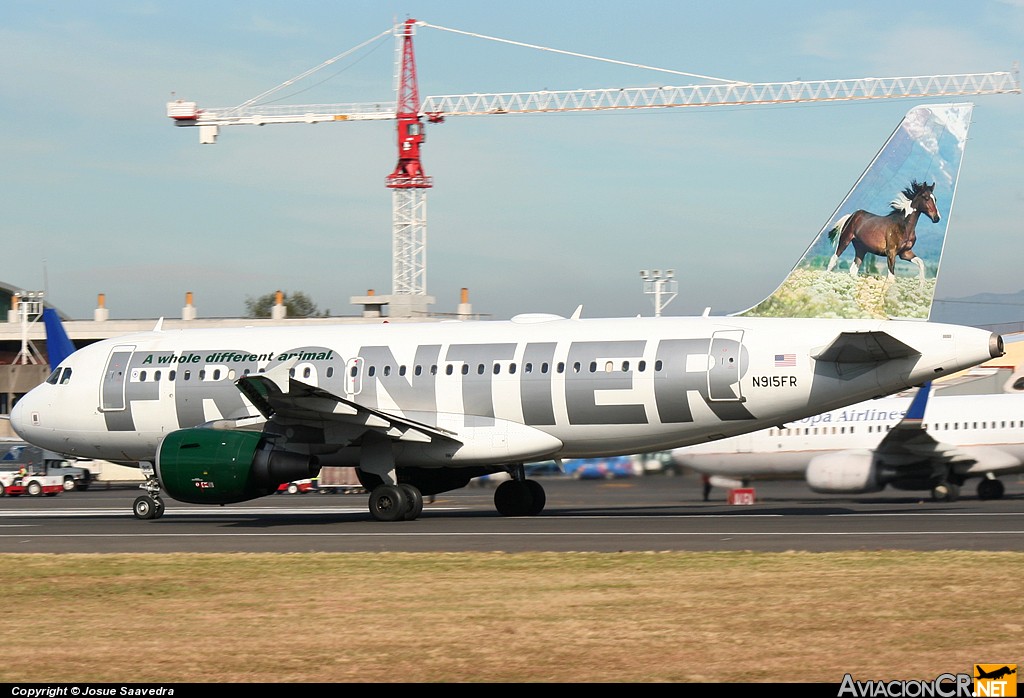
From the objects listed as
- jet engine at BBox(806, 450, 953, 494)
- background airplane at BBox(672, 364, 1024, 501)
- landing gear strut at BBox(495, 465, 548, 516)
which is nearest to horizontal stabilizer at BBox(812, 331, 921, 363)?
landing gear strut at BBox(495, 465, 548, 516)

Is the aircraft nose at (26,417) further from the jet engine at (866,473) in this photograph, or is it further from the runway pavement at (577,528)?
the jet engine at (866,473)

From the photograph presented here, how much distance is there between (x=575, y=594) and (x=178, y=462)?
1271 cm

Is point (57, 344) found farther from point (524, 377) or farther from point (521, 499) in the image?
point (524, 377)

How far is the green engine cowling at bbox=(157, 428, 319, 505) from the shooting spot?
23.4 metres

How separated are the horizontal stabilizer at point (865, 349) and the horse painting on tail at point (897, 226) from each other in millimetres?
2528

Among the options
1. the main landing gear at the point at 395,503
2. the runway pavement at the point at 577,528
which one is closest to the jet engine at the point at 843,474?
the runway pavement at the point at 577,528

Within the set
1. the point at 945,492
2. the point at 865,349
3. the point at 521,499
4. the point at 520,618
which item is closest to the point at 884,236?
the point at 865,349

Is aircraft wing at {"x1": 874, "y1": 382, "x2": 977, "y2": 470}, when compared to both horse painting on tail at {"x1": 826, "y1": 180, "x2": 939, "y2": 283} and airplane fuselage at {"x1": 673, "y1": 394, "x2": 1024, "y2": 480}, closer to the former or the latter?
airplane fuselage at {"x1": 673, "y1": 394, "x2": 1024, "y2": 480}

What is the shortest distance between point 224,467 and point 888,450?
63.1ft

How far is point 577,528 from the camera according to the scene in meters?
22.1

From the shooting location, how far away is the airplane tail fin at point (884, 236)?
80.5ft

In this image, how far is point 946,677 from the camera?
8.29 meters

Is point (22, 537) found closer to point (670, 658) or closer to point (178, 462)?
point (178, 462)

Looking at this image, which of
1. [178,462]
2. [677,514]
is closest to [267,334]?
[178,462]
